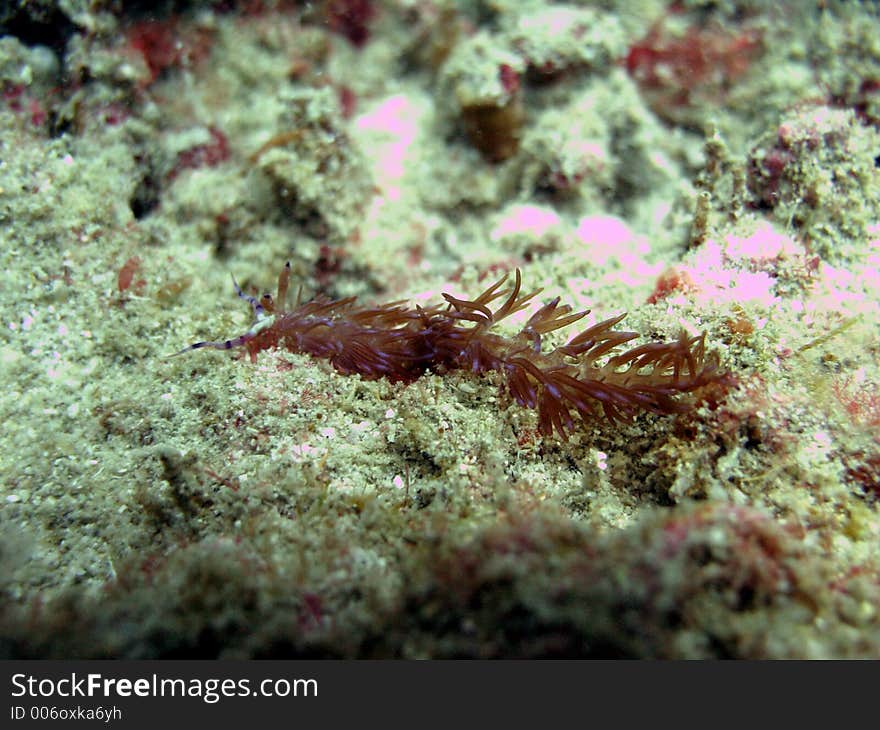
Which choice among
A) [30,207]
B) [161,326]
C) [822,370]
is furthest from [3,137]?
[822,370]

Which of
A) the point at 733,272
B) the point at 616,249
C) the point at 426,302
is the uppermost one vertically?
the point at 616,249

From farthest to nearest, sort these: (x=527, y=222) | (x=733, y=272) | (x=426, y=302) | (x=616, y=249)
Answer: (x=527, y=222) → (x=616, y=249) → (x=426, y=302) → (x=733, y=272)

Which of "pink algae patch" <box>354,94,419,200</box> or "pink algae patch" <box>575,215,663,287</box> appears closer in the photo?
"pink algae patch" <box>575,215,663,287</box>

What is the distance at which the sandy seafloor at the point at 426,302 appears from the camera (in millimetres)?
1996

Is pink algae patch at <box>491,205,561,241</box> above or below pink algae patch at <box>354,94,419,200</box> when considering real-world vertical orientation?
below

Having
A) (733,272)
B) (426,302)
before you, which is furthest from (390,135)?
(733,272)

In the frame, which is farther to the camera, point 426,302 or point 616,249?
point 616,249

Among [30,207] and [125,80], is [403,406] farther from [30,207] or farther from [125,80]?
[125,80]

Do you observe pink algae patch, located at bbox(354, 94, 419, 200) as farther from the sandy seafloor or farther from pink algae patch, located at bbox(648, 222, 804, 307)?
pink algae patch, located at bbox(648, 222, 804, 307)

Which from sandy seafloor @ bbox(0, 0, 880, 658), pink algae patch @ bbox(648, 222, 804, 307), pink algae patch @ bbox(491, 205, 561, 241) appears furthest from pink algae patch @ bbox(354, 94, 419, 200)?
pink algae patch @ bbox(648, 222, 804, 307)

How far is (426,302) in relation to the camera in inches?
162

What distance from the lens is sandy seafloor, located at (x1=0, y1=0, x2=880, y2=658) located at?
1996 millimetres

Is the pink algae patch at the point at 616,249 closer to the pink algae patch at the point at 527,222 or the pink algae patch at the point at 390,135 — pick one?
the pink algae patch at the point at 527,222

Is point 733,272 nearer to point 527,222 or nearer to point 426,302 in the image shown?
point 527,222
